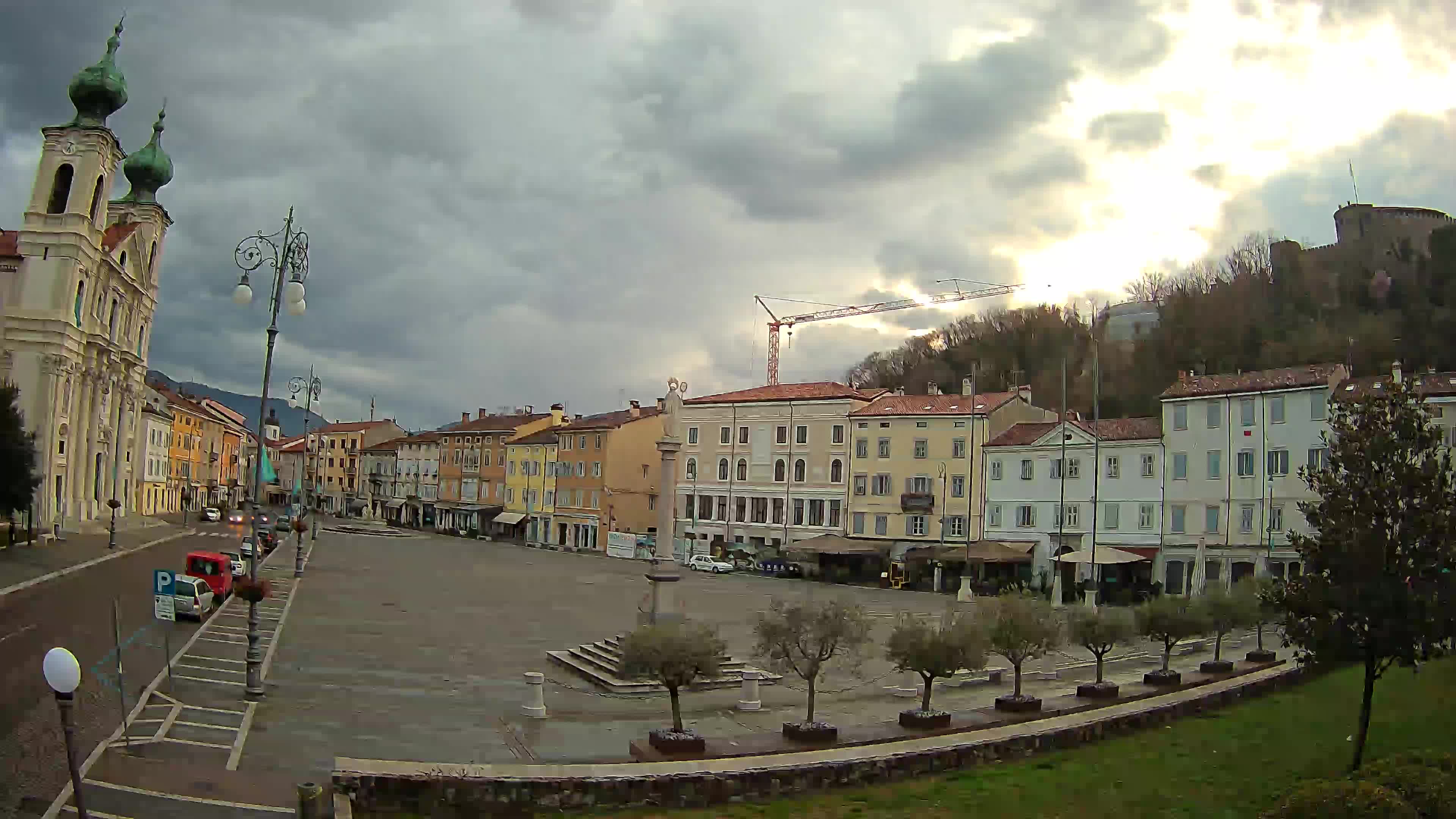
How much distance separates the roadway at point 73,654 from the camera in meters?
13.2

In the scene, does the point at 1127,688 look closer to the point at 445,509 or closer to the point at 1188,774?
the point at 1188,774

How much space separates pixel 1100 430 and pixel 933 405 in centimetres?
1142

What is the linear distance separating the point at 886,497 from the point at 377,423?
3820 inches

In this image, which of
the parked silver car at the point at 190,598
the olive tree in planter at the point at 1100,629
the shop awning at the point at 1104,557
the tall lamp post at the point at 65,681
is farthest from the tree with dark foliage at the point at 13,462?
the shop awning at the point at 1104,557

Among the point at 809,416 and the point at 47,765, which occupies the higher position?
the point at 809,416

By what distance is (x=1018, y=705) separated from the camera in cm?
1905

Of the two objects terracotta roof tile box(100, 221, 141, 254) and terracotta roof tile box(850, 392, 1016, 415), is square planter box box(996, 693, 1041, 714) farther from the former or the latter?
terracotta roof tile box(100, 221, 141, 254)

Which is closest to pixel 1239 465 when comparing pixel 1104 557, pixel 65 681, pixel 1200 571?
pixel 1104 557

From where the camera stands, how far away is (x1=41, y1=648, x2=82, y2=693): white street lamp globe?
28.4 ft

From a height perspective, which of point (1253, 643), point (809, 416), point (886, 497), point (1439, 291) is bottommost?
point (1253, 643)

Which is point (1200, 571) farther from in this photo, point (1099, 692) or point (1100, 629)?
point (1099, 692)

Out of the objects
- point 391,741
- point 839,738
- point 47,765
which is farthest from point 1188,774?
point 47,765

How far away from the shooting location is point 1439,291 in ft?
246

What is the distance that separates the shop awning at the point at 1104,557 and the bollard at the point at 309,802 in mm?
42504
